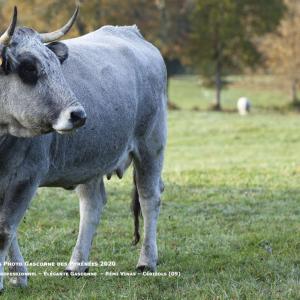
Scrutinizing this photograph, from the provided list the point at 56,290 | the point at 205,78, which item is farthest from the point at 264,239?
the point at 205,78

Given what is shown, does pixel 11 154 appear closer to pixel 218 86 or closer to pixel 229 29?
pixel 218 86

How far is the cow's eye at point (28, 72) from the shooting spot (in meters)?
5.59

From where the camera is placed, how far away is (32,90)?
220 inches

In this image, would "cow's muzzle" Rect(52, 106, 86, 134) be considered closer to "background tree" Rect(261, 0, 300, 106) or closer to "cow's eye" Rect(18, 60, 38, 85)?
"cow's eye" Rect(18, 60, 38, 85)

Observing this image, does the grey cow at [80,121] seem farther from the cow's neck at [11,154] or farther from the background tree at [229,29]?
the background tree at [229,29]

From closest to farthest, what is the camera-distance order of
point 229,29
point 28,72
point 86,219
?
point 28,72 → point 86,219 → point 229,29

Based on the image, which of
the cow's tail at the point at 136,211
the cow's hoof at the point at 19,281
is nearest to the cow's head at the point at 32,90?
the cow's hoof at the point at 19,281

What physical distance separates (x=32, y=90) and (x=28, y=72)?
0.43 ft

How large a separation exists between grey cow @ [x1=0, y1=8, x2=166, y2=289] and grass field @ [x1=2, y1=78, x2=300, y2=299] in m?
0.46

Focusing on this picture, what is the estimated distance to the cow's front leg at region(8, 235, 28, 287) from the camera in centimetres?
→ 668

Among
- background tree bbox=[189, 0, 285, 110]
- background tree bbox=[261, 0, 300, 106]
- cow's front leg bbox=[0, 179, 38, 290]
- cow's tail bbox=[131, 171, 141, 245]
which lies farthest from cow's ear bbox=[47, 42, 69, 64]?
background tree bbox=[261, 0, 300, 106]

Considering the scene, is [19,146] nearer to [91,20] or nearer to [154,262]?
[154,262]

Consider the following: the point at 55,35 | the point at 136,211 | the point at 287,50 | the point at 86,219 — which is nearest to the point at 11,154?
the point at 55,35

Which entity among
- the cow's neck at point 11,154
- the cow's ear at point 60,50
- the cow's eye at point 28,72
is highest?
the cow's eye at point 28,72
